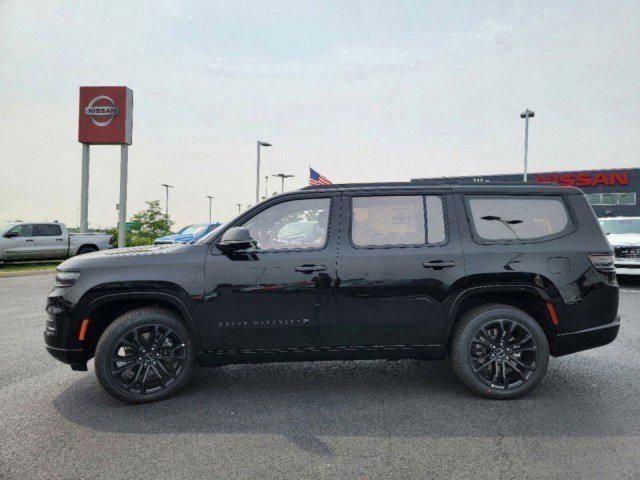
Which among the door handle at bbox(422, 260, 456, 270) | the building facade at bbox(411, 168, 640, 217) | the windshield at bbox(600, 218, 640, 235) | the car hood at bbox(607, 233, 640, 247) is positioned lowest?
the door handle at bbox(422, 260, 456, 270)

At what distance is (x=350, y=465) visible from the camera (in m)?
2.88

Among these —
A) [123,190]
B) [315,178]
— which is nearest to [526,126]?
[315,178]

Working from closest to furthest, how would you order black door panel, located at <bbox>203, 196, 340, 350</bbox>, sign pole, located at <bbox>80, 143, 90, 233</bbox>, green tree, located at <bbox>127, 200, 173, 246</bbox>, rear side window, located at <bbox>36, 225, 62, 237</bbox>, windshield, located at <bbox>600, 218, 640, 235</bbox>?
black door panel, located at <bbox>203, 196, 340, 350</bbox> → windshield, located at <bbox>600, 218, 640, 235</bbox> → rear side window, located at <bbox>36, 225, 62, 237</bbox> → sign pole, located at <bbox>80, 143, 90, 233</bbox> → green tree, located at <bbox>127, 200, 173, 246</bbox>

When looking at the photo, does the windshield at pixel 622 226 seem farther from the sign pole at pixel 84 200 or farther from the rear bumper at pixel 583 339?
the sign pole at pixel 84 200

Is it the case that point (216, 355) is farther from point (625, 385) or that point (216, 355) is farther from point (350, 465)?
point (625, 385)

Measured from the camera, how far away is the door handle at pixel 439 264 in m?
4.01

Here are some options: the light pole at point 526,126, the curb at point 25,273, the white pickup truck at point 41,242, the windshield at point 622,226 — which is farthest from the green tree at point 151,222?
the windshield at point 622,226

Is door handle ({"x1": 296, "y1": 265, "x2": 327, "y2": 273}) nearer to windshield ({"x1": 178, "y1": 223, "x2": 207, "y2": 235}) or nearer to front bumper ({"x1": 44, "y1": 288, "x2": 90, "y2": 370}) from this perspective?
front bumper ({"x1": 44, "y1": 288, "x2": 90, "y2": 370})

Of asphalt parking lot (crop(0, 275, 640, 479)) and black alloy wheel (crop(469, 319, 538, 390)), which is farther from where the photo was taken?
black alloy wheel (crop(469, 319, 538, 390))

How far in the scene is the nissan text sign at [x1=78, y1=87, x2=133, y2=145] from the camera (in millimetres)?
23328

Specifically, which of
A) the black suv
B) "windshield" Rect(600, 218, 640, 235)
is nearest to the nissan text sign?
"windshield" Rect(600, 218, 640, 235)

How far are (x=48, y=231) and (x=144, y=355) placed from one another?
1769 cm

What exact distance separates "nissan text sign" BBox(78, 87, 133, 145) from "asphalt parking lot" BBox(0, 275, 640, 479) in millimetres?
20715

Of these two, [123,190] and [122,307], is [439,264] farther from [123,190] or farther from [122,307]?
[123,190]
